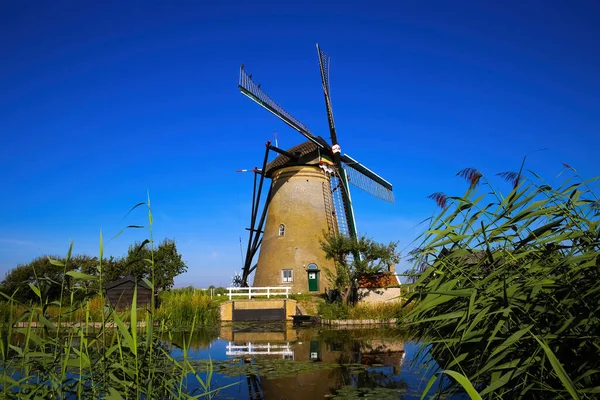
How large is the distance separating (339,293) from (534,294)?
1529 centimetres

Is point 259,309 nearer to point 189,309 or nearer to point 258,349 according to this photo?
point 189,309

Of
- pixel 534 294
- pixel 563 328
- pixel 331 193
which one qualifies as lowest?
pixel 563 328

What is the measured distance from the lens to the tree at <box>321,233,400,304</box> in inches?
645

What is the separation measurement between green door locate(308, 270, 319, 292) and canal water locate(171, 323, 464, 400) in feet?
24.4

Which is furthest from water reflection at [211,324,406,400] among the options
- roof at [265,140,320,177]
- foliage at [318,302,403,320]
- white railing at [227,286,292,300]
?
roof at [265,140,320,177]

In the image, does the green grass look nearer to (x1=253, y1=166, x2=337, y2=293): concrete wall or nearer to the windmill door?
(x1=253, y1=166, x2=337, y2=293): concrete wall

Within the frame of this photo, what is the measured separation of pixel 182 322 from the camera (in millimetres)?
14266

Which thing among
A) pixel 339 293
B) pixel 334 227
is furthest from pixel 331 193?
pixel 339 293

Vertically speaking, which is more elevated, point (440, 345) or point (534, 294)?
point (534, 294)

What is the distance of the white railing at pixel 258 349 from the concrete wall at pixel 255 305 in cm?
677

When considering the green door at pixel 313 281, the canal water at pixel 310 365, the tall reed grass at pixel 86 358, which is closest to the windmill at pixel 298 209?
the green door at pixel 313 281

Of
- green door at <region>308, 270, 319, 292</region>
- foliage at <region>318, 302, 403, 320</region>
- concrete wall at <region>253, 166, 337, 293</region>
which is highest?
concrete wall at <region>253, 166, 337, 293</region>

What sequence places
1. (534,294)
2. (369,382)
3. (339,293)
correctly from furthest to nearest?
(339,293)
(369,382)
(534,294)

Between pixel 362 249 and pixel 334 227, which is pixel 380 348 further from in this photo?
pixel 334 227
